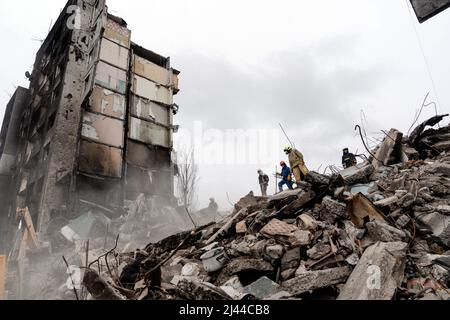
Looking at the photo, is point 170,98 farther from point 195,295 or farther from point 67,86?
point 195,295

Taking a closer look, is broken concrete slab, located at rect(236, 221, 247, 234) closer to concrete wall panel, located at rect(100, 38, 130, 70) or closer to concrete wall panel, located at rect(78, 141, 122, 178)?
concrete wall panel, located at rect(78, 141, 122, 178)

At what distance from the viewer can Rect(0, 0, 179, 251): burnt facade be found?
34.7 ft

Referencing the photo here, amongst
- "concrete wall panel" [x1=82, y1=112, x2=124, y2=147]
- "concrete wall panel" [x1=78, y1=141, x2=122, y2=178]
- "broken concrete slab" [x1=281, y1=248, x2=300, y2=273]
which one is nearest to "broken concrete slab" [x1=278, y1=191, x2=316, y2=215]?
"broken concrete slab" [x1=281, y1=248, x2=300, y2=273]

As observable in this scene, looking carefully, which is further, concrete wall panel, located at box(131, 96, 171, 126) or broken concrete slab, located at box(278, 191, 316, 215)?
concrete wall panel, located at box(131, 96, 171, 126)

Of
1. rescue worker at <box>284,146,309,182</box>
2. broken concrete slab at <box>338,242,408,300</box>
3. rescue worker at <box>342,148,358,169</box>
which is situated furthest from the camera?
rescue worker at <box>342,148,358,169</box>

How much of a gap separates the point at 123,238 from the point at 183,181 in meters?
17.3

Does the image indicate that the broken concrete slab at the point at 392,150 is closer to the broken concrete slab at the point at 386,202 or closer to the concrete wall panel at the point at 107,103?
the broken concrete slab at the point at 386,202

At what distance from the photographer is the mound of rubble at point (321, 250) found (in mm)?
3016

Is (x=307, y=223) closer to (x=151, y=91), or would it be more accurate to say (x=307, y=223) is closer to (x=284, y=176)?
(x=284, y=176)

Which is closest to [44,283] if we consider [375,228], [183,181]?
[375,228]

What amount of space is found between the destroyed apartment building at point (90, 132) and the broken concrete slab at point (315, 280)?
807 centimetres

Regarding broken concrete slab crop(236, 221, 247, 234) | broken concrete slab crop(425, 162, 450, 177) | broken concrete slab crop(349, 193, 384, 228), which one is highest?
broken concrete slab crop(425, 162, 450, 177)

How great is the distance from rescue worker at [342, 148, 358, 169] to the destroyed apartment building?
24.3 ft

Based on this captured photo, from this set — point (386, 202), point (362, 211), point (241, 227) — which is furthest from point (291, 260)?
point (386, 202)
